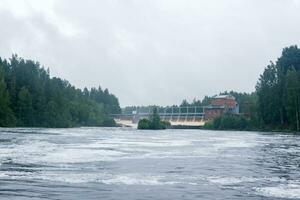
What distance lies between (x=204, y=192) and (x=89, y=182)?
478 cm

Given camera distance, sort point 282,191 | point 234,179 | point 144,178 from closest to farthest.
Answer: point 282,191 < point 144,178 < point 234,179

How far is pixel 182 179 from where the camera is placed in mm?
22656

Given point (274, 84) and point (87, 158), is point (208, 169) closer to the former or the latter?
point (87, 158)

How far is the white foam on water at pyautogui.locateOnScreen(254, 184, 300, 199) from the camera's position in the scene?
18.5 meters

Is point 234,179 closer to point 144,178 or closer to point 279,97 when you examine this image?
point 144,178

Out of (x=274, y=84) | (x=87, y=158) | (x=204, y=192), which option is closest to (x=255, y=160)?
(x=87, y=158)

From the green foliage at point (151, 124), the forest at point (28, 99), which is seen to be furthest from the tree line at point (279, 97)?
the forest at point (28, 99)

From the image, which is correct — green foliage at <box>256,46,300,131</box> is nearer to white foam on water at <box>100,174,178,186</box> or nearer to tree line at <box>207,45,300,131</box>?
tree line at <box>207,45,300,131</box>

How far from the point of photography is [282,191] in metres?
19.5

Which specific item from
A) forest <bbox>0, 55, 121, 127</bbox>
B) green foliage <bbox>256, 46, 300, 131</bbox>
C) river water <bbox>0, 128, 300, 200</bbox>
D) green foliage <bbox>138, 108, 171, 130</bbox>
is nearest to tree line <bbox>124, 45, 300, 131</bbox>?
green foliage <bbox>256, 46, 300, 131</bbox>

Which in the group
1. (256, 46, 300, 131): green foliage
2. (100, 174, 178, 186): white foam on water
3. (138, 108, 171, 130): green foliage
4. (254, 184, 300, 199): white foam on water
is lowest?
(254, 184, 300, 199): white foam on water

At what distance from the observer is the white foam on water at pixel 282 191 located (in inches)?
727

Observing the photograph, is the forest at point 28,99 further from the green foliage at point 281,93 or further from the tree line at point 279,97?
the green foliage at point 281,93

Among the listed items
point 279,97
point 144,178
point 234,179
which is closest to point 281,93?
point 279,97
